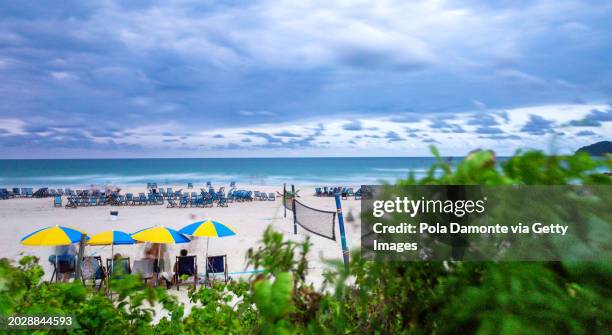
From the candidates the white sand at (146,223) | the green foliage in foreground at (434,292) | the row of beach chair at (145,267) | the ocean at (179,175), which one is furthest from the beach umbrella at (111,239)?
the ocean at (179,175)

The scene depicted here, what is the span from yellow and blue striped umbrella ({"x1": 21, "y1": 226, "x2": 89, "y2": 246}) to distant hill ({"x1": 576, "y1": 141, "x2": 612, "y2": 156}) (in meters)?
10.8

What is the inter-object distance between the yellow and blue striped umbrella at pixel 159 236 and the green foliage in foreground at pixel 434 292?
910 cm

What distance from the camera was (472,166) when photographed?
116 centimetres

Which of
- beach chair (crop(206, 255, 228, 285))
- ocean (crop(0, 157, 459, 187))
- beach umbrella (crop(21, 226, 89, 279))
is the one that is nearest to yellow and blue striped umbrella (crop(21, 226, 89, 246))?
beach umbrella (crop(21, 226, 89, 279))

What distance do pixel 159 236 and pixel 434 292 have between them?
33.7 feet

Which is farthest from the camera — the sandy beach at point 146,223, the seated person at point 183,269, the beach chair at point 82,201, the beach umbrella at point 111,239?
the beach chair at point 82,201

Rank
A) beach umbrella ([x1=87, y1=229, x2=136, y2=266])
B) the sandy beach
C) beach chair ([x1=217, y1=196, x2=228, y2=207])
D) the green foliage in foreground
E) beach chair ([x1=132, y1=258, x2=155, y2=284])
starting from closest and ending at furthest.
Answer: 1. the green foliage in foreground
2. beach umbrella ([x1=87, y1=229, x2=136, y2=266])
3. beach chair ([x1=132, y1=258, x2=155, y2=284])
4. the sandy beach
5. beach chair ([x1=217, y1=196, x2=228, y2=207])

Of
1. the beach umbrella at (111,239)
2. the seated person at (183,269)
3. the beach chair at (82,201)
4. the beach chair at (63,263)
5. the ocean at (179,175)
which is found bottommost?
the seated person at (183,269)

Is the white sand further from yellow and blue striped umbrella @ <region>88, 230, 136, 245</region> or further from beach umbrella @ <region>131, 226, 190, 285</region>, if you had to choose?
yellow and blue striped umbrella @ <region>88, 230, 136, 245</region>

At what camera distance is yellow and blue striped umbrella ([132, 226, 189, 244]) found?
10.5m

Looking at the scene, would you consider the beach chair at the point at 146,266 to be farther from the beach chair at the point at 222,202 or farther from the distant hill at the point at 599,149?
the beach chair at the point at 222,202

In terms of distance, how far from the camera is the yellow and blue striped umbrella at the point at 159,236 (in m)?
10.5

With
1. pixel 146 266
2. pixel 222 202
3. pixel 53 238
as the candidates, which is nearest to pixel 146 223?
pixel 222 202

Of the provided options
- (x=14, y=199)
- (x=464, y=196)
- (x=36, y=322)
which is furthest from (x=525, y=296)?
(x=14, y=199)
